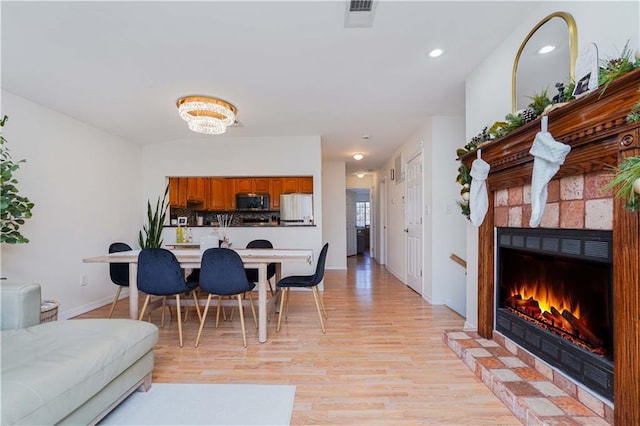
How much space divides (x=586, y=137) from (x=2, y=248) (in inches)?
179

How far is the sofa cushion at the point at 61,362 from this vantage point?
119cm

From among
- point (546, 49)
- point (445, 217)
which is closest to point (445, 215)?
point (445, 217)

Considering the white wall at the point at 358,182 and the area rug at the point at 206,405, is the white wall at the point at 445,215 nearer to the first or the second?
the area rug at the point at 206,405

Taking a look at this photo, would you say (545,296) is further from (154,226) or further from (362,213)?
(362,213)

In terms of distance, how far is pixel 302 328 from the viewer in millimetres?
3084

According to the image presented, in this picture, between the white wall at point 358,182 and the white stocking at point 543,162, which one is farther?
the white wall at point 358,182

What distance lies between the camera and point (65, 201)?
344cm

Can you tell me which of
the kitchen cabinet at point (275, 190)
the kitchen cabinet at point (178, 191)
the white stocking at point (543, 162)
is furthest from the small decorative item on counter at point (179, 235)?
the white stocking at point (543, 162)

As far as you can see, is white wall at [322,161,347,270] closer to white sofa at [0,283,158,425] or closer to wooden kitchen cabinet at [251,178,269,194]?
wooden kitchen cabinet at [251,178,269,194]

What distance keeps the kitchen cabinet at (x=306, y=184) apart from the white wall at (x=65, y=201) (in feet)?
9.05

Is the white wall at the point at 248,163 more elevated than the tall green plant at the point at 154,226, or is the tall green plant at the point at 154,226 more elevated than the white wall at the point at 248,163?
the white wall at the point at 248,163

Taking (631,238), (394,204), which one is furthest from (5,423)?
(394,204)

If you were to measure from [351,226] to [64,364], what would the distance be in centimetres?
848

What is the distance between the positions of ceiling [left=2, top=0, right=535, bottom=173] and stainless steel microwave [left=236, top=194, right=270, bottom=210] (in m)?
1.78
